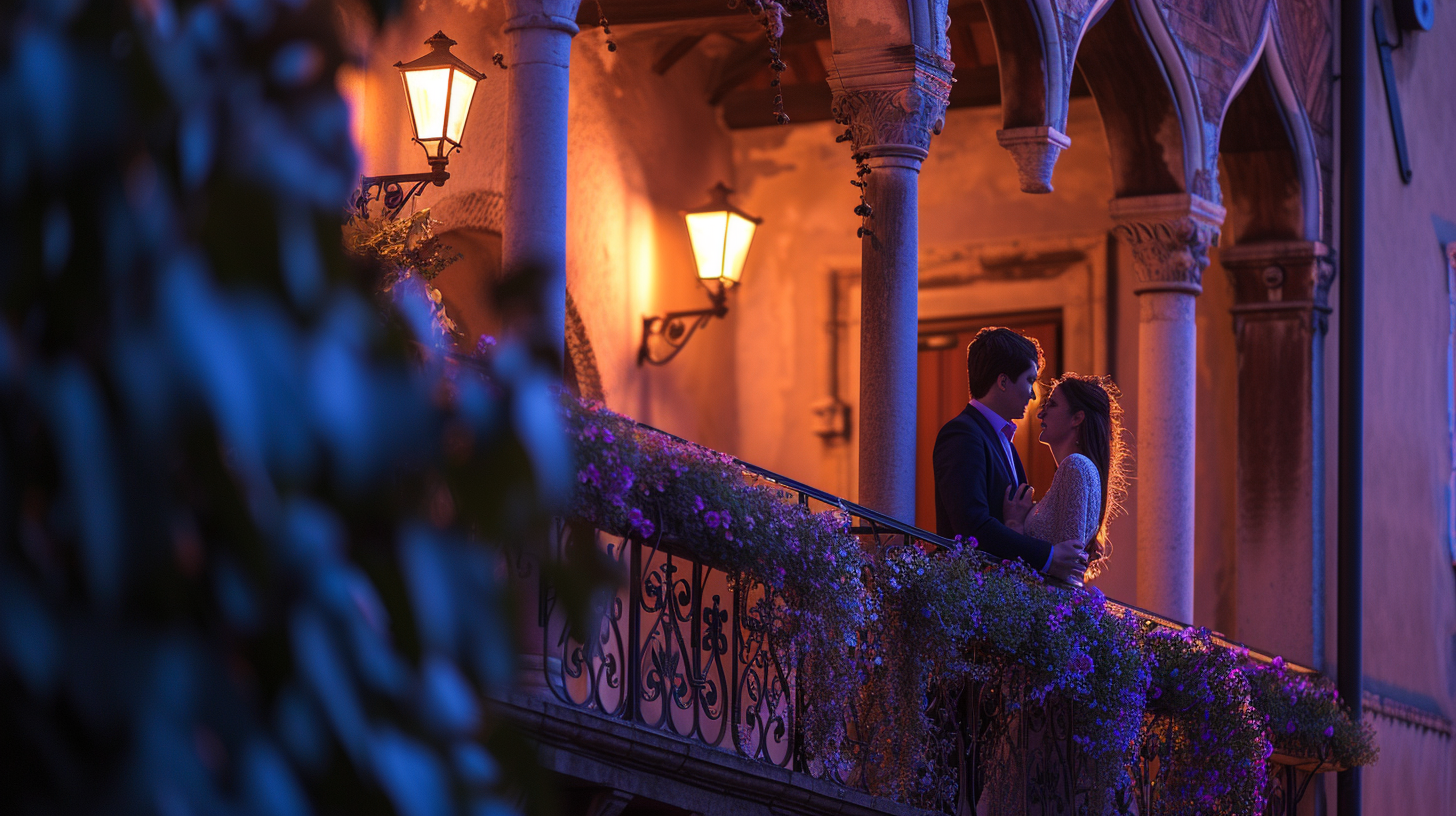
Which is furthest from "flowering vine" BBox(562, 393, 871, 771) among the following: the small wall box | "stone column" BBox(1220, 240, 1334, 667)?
the small wall box

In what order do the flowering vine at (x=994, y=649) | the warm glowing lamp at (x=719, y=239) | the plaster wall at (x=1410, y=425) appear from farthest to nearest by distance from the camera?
the plaster wall at (x=1410, y=425) → the warm glowing lamp at (x=719, y=239) → the flowering vine at (x=994, y=649)

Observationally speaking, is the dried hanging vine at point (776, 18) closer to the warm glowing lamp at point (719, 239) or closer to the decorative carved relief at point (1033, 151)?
the decorative carved relief at point (1033, 151)

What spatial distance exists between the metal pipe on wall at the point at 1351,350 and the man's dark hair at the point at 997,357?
5.30 metres

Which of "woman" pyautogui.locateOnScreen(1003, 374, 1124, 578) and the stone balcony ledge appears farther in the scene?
"woman" pyautogui.locateOnScreen(1003, 374, 1124, 578)

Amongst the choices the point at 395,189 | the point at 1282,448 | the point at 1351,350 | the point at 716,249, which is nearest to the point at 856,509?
the point at 395,189

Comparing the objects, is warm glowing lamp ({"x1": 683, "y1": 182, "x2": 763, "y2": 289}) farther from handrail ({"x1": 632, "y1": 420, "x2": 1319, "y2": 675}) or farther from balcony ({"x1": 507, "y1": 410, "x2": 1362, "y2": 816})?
balcony ({"x1": 507, "y1": 410, "x2": 1362, "y2": 816})

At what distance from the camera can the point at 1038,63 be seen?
8297mm

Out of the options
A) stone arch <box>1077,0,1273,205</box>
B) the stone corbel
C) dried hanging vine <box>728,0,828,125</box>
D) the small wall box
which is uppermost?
the small wall box

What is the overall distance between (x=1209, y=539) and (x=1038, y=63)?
12.7 feet

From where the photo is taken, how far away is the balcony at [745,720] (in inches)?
185

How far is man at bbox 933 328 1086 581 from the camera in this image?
582 centimetres

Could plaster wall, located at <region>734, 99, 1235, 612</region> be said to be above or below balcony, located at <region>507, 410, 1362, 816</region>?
above

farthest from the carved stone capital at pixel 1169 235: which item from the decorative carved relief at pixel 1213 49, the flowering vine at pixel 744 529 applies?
the flowering vine at pixel 744 529

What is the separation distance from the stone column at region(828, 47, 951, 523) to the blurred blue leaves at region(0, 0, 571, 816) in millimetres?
6091
